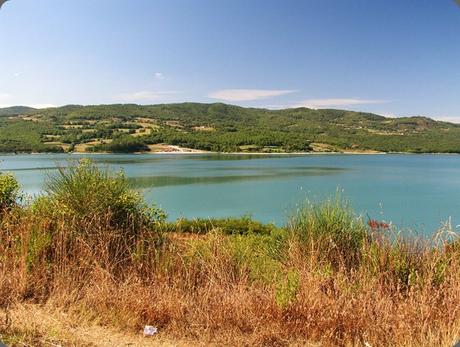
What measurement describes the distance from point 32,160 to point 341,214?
31.6 m

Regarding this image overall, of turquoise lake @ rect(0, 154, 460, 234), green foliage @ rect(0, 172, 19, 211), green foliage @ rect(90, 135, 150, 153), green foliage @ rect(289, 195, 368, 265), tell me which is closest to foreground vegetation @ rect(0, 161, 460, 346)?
green foliage @ rect(289, 195, 368, 265)

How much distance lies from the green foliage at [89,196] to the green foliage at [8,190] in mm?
1301

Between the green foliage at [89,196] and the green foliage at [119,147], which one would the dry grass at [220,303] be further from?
the green foliage at [119,147]

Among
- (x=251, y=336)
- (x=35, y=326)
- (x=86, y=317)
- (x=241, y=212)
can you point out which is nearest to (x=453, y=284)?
(x=251, y=336)

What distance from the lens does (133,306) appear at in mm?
2889

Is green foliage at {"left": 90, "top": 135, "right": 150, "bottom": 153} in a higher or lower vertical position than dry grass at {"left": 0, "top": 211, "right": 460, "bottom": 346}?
higher

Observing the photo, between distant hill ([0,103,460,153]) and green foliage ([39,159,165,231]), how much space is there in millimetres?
30118

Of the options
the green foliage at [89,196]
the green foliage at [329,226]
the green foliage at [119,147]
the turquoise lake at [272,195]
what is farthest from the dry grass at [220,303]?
the green foliage at [119,147]

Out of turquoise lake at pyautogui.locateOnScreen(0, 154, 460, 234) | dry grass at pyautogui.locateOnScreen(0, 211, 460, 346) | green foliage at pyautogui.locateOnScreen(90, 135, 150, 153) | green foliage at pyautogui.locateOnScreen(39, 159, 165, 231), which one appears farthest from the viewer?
green foliage at pyautogui.locateOnScreen(90, 135, 150, 153)

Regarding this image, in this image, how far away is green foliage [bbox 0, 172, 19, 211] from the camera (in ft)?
20.5

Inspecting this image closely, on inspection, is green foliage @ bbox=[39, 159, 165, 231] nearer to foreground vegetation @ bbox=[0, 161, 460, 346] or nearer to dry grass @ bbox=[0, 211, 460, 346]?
foreground vegetation @ bbox=[0, 161, 460, 346]

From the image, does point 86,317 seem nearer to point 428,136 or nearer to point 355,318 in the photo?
point 355,318

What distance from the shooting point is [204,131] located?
110 m

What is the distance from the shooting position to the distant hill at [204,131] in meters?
45.1
